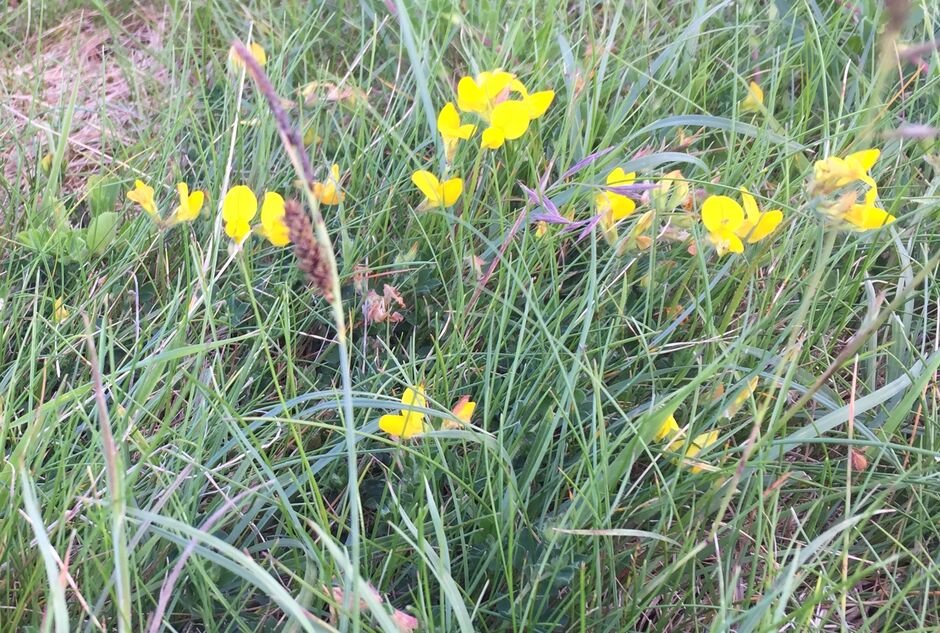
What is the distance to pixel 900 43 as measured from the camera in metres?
1.65

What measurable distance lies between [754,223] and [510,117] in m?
0.39

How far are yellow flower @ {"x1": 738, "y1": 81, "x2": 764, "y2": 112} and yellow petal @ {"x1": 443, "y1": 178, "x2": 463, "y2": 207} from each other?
0.57 meters

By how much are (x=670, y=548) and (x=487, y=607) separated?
25 cm

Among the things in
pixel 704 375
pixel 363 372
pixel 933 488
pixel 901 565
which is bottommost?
pixel 901 565

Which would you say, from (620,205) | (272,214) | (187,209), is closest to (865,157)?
(620,205)

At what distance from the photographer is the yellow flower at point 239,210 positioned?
114 cm

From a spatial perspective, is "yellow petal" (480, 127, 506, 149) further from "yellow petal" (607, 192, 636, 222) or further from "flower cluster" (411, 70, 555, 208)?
"yellow petal" (607, 192, 636, 222)

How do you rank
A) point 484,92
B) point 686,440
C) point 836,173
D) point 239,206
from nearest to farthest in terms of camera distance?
point 836,173, point 686,440, point 239,206, point 484,92

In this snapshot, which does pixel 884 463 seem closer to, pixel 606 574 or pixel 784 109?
pixel 606 574

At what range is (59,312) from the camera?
1.31 meters

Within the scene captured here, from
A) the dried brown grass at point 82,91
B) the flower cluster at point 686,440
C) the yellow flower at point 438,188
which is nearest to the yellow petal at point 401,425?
the flower cluster at point 686,440

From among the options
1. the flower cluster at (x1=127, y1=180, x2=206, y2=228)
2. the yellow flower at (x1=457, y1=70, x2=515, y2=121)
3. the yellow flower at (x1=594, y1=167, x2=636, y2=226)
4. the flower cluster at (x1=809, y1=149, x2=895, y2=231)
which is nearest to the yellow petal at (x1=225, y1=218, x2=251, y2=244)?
the flower cluster at (x1=127, y1=180, x2=206, y2=228)

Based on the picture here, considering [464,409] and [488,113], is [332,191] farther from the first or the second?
[464,409]

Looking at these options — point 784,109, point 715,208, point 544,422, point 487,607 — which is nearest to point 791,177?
point 784,109
